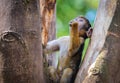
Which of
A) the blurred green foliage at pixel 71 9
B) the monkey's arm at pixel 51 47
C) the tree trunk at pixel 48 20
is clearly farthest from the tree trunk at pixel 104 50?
the blurred green foliage at pixel 71 9

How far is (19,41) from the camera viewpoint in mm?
1391

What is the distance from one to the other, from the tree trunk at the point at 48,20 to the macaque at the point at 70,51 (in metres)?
0.19

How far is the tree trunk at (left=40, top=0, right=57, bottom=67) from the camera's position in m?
2.71

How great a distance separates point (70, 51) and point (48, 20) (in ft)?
2.14

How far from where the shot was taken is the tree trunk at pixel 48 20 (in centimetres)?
271

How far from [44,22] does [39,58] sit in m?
1.28

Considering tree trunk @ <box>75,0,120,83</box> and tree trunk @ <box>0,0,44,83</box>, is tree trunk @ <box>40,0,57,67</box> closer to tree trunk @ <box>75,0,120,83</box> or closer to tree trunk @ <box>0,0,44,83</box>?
tree trunk @ <box>75,0,120,83</box>

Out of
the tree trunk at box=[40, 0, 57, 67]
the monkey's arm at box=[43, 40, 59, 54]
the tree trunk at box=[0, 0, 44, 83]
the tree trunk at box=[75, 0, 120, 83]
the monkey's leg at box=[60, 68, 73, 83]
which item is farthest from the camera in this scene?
the tree trunk at box=[40, 0, 57, 67]

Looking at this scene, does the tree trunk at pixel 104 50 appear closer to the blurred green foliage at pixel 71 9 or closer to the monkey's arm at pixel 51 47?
the monkey's arm at pixel 51 47

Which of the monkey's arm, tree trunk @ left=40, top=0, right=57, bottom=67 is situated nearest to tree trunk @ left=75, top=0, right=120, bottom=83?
the monkey's arm

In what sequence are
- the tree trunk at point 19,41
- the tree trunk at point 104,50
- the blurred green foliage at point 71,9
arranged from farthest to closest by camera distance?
the blurred green foliage at point 71,9 → the tree trunk at point 104,50 → the tree trunk at point 19,41

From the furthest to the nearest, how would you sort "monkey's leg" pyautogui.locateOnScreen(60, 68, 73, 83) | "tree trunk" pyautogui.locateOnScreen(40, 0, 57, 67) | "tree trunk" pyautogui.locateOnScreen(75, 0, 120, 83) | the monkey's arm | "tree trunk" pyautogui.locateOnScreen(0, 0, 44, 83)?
"tree trunk" pyautogui.locateOnScreen(40, 0, 57, 67)
the monkey's arm
"monkey's leg" pyautogui.locateOnScreen(60, 68, 73, 83)
"tree trunk" pyautogui.locateOnScreen(75, 0, 120, 83)
"tree trunk" pyautogui.locateOnScreen(0, 0, 44, 83)

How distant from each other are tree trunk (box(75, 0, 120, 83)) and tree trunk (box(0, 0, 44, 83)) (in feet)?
0.81

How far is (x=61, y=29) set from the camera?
4883 mm
